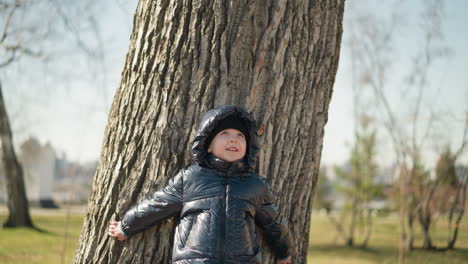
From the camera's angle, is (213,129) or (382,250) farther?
(382,250)

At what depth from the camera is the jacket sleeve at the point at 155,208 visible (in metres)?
2.21

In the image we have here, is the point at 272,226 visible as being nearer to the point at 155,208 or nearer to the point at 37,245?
the point at 155,208

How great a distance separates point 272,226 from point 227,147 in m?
0.51

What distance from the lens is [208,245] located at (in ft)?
6.91

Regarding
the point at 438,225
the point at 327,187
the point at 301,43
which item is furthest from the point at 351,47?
the point at 327,187

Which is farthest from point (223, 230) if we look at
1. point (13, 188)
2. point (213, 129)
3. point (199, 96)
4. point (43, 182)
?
point (43, 182)

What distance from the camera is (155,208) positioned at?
7.25 ft

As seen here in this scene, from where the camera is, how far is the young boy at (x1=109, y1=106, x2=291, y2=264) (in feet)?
6.99

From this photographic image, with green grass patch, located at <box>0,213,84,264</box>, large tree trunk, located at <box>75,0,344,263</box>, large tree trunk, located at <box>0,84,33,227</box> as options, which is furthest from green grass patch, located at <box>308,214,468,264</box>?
large tree trunk, located at <box>75,0,344,263</box>

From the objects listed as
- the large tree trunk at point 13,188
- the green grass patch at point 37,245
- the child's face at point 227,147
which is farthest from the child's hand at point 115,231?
the large tree trunk at point 13,188

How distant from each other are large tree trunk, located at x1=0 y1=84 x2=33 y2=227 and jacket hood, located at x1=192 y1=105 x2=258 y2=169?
1220cm

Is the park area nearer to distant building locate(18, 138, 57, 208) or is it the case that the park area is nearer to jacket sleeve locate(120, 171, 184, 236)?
jacket sleeve locate(120, 171, 184, 236)

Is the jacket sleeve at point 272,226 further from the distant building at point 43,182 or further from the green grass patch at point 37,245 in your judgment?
the distant building at point 43,182

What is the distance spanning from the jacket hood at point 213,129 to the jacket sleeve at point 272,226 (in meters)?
0.21
